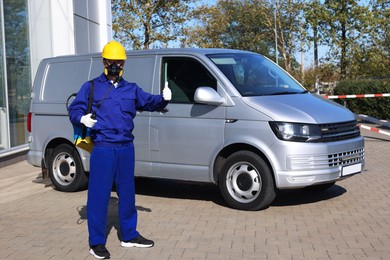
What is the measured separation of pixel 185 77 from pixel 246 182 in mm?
1584

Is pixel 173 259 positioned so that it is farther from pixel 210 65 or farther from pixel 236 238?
pixel 210 65

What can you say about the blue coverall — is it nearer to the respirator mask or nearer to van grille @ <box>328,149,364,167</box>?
the respirator mask

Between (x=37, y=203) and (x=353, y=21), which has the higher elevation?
(x=353, y=21)

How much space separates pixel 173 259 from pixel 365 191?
396cm

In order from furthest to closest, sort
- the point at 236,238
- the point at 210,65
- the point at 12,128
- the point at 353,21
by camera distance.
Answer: the point at 353,21
the point at 12,128
the point at 210,65
the point at 236,238

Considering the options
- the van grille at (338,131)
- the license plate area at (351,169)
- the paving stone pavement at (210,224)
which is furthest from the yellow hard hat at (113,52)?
the license plate area at (351,169)

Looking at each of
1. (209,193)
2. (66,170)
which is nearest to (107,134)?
(209,193)

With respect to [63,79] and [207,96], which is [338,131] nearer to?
[207,96]

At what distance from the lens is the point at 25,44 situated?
45.8 feet

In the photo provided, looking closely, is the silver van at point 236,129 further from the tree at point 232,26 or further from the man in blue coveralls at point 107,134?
the tree at point 232,26

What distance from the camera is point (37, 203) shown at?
8.28 meters

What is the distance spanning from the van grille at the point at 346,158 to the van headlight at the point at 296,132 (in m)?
0.34

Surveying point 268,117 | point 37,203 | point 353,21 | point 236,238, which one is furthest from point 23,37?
point 353,21

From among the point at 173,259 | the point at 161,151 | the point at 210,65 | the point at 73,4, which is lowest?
the point at 173,259
